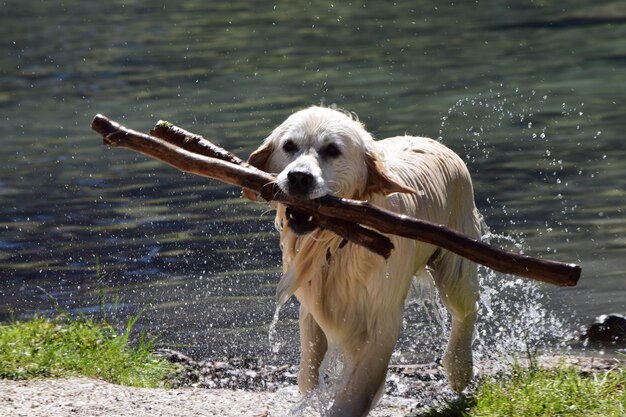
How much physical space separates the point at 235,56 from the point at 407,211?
13.6 meters

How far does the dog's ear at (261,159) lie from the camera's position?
18.7 feet

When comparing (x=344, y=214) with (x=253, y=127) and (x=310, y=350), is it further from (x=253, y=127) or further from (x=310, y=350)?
(x=253, y=127)

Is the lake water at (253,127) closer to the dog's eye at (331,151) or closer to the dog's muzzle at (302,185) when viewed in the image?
the dog's eye at (331,151)

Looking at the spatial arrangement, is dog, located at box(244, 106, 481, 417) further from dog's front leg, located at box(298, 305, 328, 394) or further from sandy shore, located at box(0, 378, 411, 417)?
sandy shore, located at box(0, 378, 411, 417)

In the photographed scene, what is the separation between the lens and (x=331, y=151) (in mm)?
5516

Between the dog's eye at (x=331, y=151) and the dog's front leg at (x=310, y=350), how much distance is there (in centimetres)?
94

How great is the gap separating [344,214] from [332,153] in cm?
43

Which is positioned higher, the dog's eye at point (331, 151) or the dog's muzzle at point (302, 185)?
the dog's eye at point (331, 151)

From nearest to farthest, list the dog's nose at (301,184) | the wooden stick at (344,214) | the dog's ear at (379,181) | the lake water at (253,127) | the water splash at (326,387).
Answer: the wooden stick at (344,214) → the dog's nose at (301,184) → the dog's ear at (379,181) → the water splash at (326,387) → the lake water at (253,127)

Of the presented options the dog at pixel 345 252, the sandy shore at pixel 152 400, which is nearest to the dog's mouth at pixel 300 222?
the dog at pixel 345 252

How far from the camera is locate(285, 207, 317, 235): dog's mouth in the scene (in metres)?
5.35

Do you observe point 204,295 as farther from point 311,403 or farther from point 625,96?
point 625,96

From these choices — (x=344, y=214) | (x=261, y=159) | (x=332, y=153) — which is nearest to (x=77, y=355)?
(x=261, y=159)

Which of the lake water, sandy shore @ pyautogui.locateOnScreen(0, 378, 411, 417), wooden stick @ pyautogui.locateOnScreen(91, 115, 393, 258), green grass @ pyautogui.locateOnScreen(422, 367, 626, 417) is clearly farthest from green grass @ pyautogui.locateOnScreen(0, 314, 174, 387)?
green grass @ pyautogui.locateOnScreen(422, 367, 626, 417)
